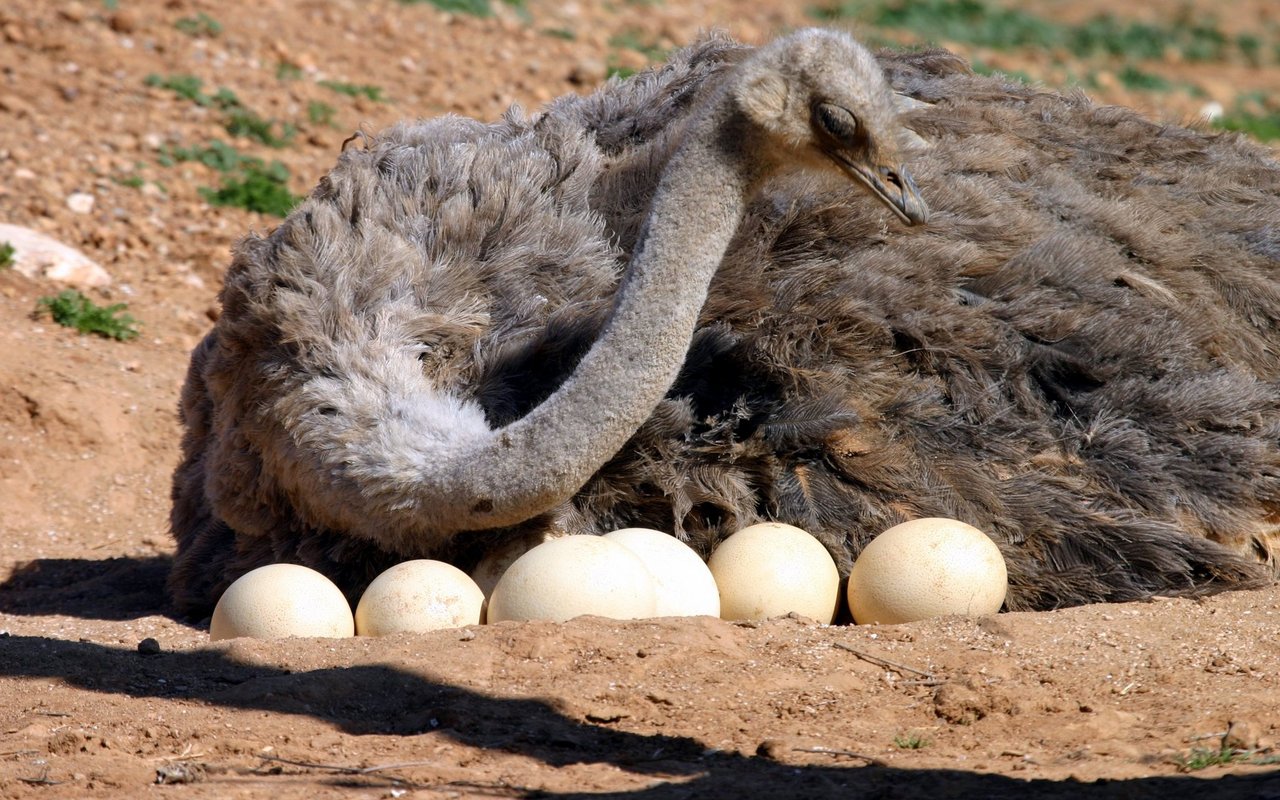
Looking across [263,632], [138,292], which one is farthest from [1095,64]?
[263,632]

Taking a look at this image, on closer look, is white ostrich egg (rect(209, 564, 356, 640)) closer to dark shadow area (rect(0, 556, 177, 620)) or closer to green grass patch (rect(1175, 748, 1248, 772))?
dark shadow area (rect(0, 556, 177, 620))

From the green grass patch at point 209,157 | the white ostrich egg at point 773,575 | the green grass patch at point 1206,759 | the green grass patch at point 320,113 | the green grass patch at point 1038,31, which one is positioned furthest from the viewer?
the green grass patch at point 1038,31

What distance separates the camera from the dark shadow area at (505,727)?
3.17 m

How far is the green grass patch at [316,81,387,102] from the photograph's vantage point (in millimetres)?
10383

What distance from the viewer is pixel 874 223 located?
17.2 ft

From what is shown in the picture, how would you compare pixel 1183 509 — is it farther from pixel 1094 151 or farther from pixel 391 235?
pixel 391 235

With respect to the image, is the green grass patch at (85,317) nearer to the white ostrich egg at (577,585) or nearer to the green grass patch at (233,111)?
the green grass patch at (233,111)

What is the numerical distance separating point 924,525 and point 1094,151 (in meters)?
1.82

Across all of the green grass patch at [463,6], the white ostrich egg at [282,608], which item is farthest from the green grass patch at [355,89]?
the white ostrich egg at [282,608]

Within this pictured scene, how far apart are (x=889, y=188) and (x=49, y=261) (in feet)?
17.1

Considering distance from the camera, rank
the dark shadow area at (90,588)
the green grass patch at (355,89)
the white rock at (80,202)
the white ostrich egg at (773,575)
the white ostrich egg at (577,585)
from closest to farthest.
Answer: the white ostrich egg at (577,585), the white ostrich egg at (773,575), the dark shadow area at (90,588), the white rock at (80,202), the green grass patch at (355,89)

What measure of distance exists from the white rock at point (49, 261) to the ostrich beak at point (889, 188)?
16.4ft

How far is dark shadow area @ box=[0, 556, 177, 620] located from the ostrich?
0.33 metres

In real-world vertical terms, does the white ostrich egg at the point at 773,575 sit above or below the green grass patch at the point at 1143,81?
below
